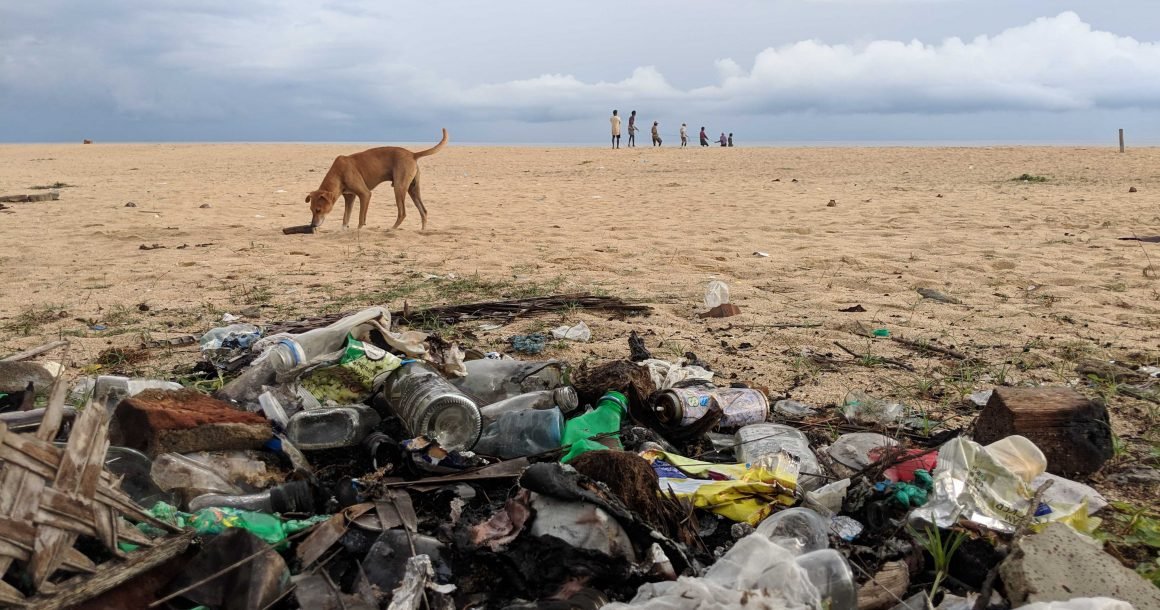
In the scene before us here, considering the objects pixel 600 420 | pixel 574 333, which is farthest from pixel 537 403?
pixel 574 333

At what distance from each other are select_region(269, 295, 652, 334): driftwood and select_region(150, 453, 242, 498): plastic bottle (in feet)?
5.78

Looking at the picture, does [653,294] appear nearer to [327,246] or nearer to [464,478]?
[464,478]

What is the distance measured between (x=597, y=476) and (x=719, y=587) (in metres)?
0.60

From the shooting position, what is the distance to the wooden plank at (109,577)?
1.54 metres

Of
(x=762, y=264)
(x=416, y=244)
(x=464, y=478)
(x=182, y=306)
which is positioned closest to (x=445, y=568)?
(x=464, y=478)

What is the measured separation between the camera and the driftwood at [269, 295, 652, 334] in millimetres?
4328

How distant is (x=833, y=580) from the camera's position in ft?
5.96

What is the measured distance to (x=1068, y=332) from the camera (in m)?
4.16

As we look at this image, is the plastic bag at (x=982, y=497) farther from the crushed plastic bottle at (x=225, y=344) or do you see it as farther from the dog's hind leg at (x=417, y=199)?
the dog's hind leg at (x=417, y=199)

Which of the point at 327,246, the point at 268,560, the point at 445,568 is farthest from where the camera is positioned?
the point at 327,246

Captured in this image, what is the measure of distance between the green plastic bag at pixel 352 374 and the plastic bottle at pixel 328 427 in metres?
0.22

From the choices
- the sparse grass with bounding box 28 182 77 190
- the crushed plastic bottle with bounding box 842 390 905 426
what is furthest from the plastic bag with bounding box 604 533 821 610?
the sparse grass with bounding box 28 182 77 190

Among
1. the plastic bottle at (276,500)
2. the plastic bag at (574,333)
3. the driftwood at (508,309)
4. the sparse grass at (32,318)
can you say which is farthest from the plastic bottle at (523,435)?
the sparse grass at (32,318)

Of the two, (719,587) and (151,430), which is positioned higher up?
(151,430)
